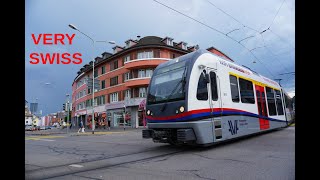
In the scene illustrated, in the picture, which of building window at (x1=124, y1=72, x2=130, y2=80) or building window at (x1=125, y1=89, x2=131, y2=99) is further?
building window at (x1=124, y1=72, x2=130, y2=80)

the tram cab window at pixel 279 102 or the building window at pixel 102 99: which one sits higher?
the building window at pixel 102 99

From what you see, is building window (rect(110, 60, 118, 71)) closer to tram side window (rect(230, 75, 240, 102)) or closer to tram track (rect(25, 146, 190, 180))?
tram side window (rect(230, 75, 240, 102))

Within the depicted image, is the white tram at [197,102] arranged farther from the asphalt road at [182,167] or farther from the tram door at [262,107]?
the tram door at [262,107]

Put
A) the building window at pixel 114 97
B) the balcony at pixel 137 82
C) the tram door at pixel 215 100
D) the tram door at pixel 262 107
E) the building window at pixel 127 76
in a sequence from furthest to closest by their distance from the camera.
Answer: the building window at pixel 114 97, the building window at pixel 127 76, the balcony at pixel 137 82, the tram door at pixel 262 107, the tram door at pixel 215 100

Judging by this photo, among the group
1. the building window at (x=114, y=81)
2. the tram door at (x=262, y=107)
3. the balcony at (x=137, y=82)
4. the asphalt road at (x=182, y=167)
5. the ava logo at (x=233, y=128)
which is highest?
the building window at (x=114, y=81)

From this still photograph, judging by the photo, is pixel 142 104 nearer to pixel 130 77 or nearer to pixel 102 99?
pixel 130 77

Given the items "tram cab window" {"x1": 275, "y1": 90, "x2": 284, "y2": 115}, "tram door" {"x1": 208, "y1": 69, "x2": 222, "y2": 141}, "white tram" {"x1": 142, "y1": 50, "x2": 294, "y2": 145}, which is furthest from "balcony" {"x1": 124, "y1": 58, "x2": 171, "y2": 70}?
"tram door" {"x1": 208, "y1": 69, "x2": 222, "y2": 141}

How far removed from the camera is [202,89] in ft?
27.2

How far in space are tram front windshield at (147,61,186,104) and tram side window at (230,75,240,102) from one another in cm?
252

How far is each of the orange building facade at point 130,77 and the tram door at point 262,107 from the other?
983 inches

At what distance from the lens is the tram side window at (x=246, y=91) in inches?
422

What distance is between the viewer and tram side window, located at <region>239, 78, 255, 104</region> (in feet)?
35.2

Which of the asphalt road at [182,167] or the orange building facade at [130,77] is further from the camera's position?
the orange building facade at [130,77]

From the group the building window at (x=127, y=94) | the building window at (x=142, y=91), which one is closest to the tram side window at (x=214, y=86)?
the building window at (x=142, y=91)
